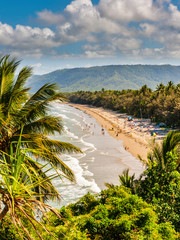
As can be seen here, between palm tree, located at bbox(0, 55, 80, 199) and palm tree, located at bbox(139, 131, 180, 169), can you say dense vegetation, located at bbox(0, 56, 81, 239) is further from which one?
palm tree, located at bbox(139, 131, 180, 169)

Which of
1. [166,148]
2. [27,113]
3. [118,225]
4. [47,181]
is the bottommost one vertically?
[118,225]

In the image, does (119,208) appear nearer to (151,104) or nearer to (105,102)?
(151,104)

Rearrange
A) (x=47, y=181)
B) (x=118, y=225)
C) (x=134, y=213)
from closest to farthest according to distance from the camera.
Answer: (x=47, y=181) → (x=118, y=225) → (x=134, y=213)

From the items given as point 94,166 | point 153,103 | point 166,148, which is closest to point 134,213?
point 166,148

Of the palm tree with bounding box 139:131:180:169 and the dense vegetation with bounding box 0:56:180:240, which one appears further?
the palm tree with bounding box 139:131:180:169

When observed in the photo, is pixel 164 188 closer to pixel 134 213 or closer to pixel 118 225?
pixel 134 213

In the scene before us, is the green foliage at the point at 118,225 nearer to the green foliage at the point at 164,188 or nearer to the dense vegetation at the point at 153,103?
the green foliage at the point at 164,188

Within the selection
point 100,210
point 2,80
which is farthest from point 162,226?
point 2,80

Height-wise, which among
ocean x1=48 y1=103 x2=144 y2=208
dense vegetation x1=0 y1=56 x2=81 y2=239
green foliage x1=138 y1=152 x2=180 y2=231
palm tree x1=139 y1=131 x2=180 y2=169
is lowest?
ocean x1=48 y1=103 x2=144 y2=208

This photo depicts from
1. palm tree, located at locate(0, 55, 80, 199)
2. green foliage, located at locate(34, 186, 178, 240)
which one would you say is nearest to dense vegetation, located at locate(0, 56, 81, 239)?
palm tree, located at locate(0, 55, 80, 199)
